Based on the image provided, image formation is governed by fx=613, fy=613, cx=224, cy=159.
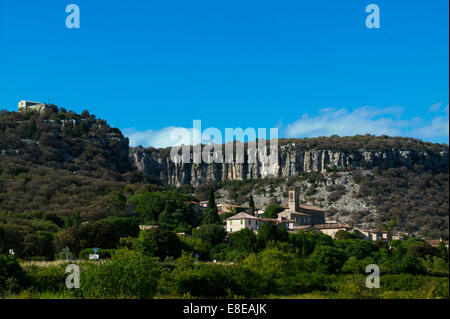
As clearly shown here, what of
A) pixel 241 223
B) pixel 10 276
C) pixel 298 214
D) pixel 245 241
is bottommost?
pixel 10 276

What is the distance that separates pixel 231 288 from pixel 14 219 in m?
28.1

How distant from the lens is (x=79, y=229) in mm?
46031

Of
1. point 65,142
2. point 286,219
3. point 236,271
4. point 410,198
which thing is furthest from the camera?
point 410,198

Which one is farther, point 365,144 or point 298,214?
point 365,144

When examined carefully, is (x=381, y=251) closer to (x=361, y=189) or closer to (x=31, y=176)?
(x=31, y=176)

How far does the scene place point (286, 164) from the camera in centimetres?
12600

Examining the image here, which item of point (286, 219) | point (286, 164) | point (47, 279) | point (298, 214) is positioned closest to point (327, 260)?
point (47, 279)

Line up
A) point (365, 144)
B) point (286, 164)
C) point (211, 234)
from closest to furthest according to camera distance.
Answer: point (211, 234), point (365, 144), point (286, 164)

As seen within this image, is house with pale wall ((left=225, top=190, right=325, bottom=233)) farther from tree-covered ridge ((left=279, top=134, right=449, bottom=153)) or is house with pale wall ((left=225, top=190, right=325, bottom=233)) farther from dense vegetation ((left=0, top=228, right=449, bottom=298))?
tree-covered ridge ((left=279, top=134, right=449, bottom=153))

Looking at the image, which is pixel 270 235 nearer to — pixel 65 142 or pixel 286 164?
pixel 65 142

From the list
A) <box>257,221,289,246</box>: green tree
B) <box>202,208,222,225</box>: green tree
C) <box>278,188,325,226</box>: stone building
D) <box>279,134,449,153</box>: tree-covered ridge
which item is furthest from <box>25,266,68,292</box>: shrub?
<box>279,134,449,153</box>: tree-covered ridge

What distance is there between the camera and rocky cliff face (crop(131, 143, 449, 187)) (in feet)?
388

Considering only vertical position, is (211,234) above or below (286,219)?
below
